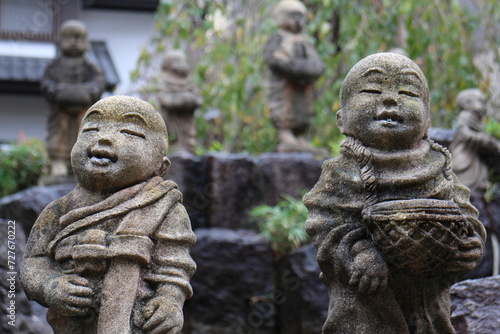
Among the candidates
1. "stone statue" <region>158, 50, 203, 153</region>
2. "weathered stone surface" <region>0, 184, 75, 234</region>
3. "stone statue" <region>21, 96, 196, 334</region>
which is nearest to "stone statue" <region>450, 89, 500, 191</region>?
"stone statue" <region>158, 50, 203, 153</region>

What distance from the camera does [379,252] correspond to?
4871 mm

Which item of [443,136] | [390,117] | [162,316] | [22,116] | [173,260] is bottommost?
[22,116]

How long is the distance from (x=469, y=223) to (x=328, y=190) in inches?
29.2

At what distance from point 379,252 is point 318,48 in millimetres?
8200

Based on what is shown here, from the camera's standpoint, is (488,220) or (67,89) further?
(67,89)

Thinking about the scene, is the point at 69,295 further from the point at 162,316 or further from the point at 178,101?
the point at 178,101

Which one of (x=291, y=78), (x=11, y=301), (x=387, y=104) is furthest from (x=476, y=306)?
(x=291, y=78)

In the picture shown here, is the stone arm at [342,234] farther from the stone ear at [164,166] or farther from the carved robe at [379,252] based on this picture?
the stone ear at [164,166]

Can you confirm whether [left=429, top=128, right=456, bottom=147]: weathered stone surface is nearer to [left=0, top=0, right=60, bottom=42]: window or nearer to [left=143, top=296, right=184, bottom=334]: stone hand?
[left=143, top=296, right=184, bottom=334]: stone hand

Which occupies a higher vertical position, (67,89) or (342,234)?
(342,234)

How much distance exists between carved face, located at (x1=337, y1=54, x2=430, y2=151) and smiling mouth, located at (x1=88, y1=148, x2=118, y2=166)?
1246 mm

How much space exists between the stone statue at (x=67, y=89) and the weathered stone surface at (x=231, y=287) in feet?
8.15

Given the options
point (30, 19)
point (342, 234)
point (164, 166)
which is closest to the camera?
point (342, 234)

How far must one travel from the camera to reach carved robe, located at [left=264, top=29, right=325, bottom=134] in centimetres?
1052
